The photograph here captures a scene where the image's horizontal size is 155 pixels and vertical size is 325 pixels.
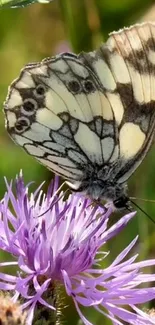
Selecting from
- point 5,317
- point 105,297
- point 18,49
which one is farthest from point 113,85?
point 18,49

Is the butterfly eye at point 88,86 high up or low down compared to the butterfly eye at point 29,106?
up

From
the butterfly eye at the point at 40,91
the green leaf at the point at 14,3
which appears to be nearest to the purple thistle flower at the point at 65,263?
the butterfly eye at the point at 40,91

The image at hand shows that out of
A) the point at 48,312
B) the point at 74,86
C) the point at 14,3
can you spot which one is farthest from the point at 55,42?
the point at 48,312

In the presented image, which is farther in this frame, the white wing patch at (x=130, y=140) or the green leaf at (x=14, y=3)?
the white wing patch at (x=130, y=140)

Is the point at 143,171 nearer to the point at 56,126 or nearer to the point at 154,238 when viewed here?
the point at 154,238

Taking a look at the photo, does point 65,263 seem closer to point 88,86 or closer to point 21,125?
point 21,125

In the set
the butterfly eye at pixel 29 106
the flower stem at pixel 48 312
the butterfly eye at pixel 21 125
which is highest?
the butterfly eye at pixel 29 106

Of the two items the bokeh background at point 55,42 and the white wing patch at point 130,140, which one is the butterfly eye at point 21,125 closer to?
the white wing patch at point 130,140
